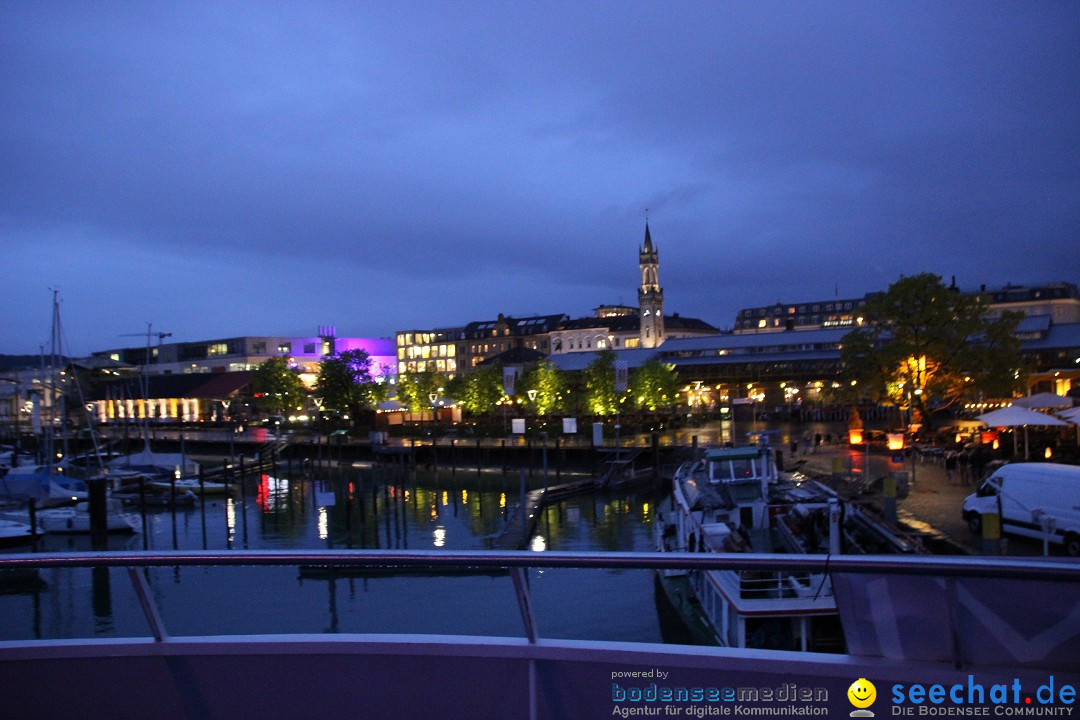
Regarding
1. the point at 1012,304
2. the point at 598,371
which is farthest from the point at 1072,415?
the point at 1012,304

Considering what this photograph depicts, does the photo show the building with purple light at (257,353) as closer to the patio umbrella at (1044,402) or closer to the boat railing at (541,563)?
the patio umbrella at (1044,402)

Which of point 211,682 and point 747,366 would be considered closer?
point 211,682

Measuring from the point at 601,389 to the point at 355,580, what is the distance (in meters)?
43.1

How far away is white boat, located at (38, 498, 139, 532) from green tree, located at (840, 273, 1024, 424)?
32.8 m

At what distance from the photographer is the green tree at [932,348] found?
3778 cm

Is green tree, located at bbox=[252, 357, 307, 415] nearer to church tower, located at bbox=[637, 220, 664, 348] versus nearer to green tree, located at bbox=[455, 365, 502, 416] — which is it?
green tree, located at bbox=[455, 365, 502, 416]

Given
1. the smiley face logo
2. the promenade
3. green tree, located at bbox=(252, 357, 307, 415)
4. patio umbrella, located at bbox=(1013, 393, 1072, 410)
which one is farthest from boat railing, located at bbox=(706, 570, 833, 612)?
green tree, located at bbox=(252, 357, 307, 415)

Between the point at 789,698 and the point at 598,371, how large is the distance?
196ft

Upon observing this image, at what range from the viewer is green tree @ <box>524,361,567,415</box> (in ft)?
211

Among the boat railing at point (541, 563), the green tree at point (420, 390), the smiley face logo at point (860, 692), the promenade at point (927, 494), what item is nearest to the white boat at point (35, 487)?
the promenade at point (927, 494)

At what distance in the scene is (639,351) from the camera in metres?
83.5

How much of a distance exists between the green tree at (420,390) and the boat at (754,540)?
176ft

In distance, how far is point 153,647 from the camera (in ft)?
11.2

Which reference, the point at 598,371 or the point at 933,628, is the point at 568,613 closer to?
the point at 933,628
